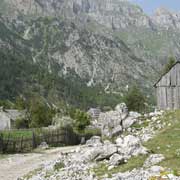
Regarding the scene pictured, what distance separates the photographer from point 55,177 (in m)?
21.5

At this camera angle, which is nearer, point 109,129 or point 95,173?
point 95,173

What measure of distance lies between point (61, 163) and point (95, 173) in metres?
5.32

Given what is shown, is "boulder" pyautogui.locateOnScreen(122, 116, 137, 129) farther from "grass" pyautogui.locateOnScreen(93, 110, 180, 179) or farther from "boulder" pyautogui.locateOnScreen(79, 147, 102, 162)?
"boulder" pyautogui.locateOnScreen(79, 147, 102, 162)

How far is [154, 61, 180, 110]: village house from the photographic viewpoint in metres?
52.7

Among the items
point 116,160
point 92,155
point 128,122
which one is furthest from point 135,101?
point 116,160

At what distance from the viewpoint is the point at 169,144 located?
23.9 m

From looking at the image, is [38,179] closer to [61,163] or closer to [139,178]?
[61,163]

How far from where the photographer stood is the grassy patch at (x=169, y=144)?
19.3m

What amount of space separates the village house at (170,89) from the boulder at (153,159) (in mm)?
32181

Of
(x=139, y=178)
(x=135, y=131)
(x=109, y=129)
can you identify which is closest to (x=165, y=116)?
(x=135, y=131)

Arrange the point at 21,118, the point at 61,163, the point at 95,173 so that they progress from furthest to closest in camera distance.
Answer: the point at 21,118
the point at 61,163
the point at 95,173

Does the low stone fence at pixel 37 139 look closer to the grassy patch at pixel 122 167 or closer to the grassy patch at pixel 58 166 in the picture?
the grassy patch at pixel 58 166

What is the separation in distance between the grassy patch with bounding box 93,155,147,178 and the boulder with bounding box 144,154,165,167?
282mm

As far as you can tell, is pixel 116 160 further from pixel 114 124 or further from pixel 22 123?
pixel 22 123
